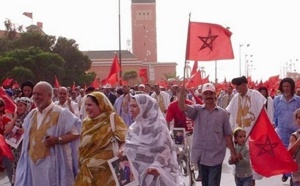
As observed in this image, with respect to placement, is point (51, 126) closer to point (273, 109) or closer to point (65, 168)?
point (65, 168)

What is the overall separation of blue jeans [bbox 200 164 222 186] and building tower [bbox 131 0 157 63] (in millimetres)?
119745

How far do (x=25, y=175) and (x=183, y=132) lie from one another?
400cm

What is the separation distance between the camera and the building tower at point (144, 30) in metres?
129

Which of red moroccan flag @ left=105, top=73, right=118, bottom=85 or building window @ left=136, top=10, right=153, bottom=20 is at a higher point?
building window @ left=136, top=10, right=153, bottom=20

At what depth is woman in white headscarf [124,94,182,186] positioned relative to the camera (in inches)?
259

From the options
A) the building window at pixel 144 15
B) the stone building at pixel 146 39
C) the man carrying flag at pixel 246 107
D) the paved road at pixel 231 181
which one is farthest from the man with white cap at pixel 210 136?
the building window at pixel 144 15

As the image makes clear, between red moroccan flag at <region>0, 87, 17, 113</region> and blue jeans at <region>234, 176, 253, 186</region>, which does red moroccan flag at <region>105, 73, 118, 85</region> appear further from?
blue jeans at <region>234, 176, 253, 186</region>

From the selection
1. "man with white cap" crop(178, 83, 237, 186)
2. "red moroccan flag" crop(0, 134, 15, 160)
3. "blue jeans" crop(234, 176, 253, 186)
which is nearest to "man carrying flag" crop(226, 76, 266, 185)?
"blue jeans" crop(234, 176, 253, 186)

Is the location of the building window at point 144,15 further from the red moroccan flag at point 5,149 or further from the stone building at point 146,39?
the red moroccan flag at point 5,149

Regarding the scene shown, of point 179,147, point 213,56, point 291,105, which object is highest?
point 213,56

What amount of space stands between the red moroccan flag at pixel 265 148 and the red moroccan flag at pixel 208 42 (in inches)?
45.6

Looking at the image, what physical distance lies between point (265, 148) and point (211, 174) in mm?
665

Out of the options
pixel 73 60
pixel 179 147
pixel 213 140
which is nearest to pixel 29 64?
pixel 73 60

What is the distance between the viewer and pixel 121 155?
259 inches
